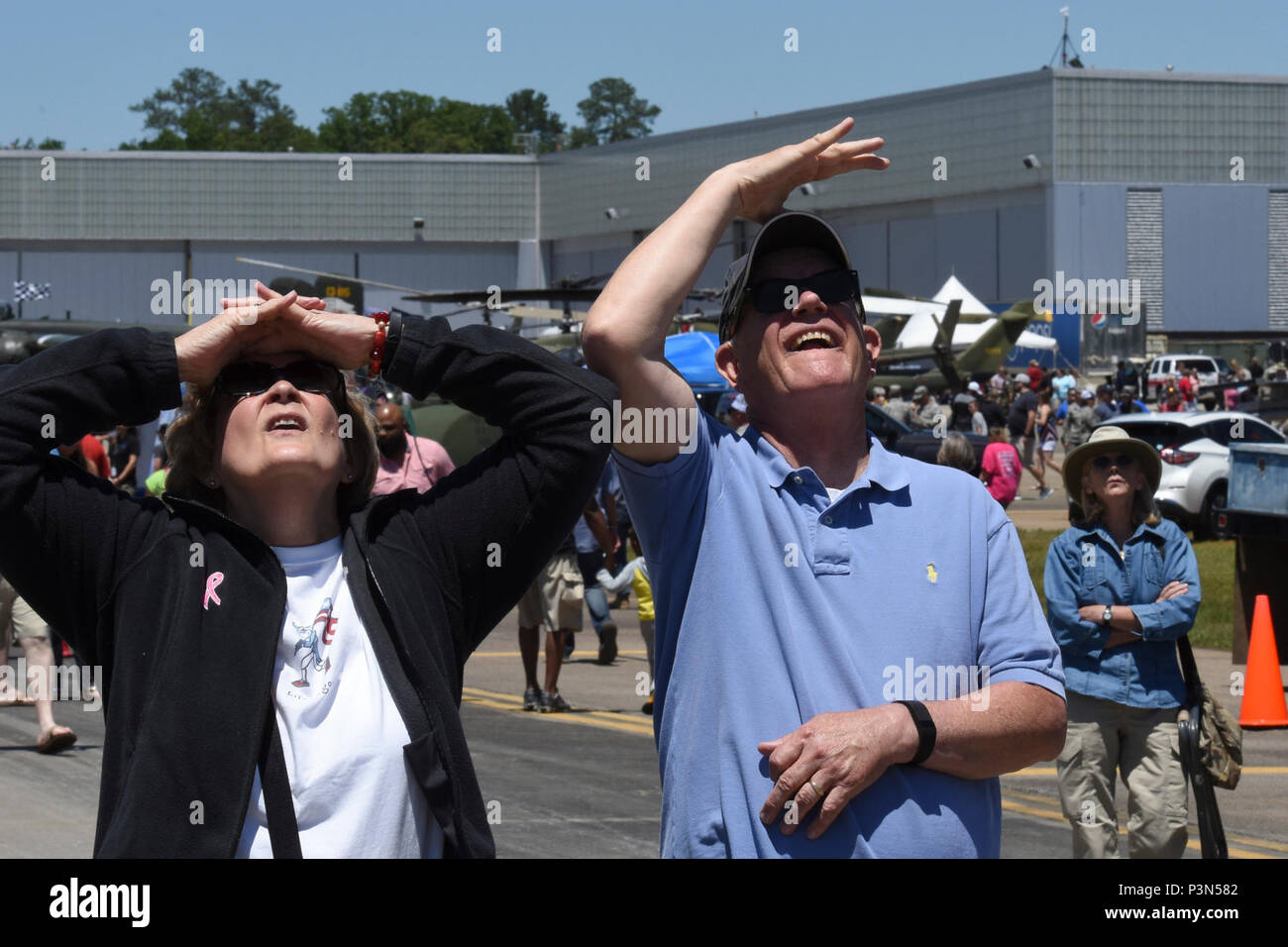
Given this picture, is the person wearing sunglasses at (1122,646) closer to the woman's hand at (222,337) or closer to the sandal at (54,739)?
the woman's hand at (222,337)

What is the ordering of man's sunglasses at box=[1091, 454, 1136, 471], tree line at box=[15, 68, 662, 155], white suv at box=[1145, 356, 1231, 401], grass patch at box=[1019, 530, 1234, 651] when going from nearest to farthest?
1. man's sunglasses at box=[1091, 454, 1136, 471]
2. grass patch at box=[1019, 530, 1234, 651]
3. white suv at box=[1145, 356, 1231, 401]
4. tree line at box=[15, 68, 662, 155]

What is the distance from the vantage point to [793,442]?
3449 mm

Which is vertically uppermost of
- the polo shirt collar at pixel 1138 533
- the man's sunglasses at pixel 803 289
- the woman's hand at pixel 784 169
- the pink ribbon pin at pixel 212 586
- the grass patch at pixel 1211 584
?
the woman's hand at pixel 784 169

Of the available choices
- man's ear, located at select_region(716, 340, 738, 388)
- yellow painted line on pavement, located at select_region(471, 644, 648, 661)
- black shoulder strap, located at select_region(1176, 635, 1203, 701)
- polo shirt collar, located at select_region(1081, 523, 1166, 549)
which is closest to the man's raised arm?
man's ear, located at select_region(716, 340, 738, 388)

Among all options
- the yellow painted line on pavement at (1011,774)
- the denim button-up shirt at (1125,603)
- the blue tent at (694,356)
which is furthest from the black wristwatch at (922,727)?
the blue tent at (694,356)

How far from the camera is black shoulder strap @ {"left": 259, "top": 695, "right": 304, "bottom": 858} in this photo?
116 inches

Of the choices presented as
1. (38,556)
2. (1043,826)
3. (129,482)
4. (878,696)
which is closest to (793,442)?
(878,696)

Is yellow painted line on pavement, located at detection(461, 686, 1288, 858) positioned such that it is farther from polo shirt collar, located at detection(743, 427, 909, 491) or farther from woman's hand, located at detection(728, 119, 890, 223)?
woman's hand, located at detection(728, 119, 890, 223)

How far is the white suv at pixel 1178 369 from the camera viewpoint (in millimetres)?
58250

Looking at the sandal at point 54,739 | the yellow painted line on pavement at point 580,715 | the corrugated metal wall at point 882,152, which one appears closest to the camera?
the sandal at point 54,739

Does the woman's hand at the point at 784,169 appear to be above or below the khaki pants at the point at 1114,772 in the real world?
above

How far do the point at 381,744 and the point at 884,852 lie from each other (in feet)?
2.97

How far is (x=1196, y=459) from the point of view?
2656 cm

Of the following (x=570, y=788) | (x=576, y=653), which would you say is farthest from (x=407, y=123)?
(x=570, y=788)
